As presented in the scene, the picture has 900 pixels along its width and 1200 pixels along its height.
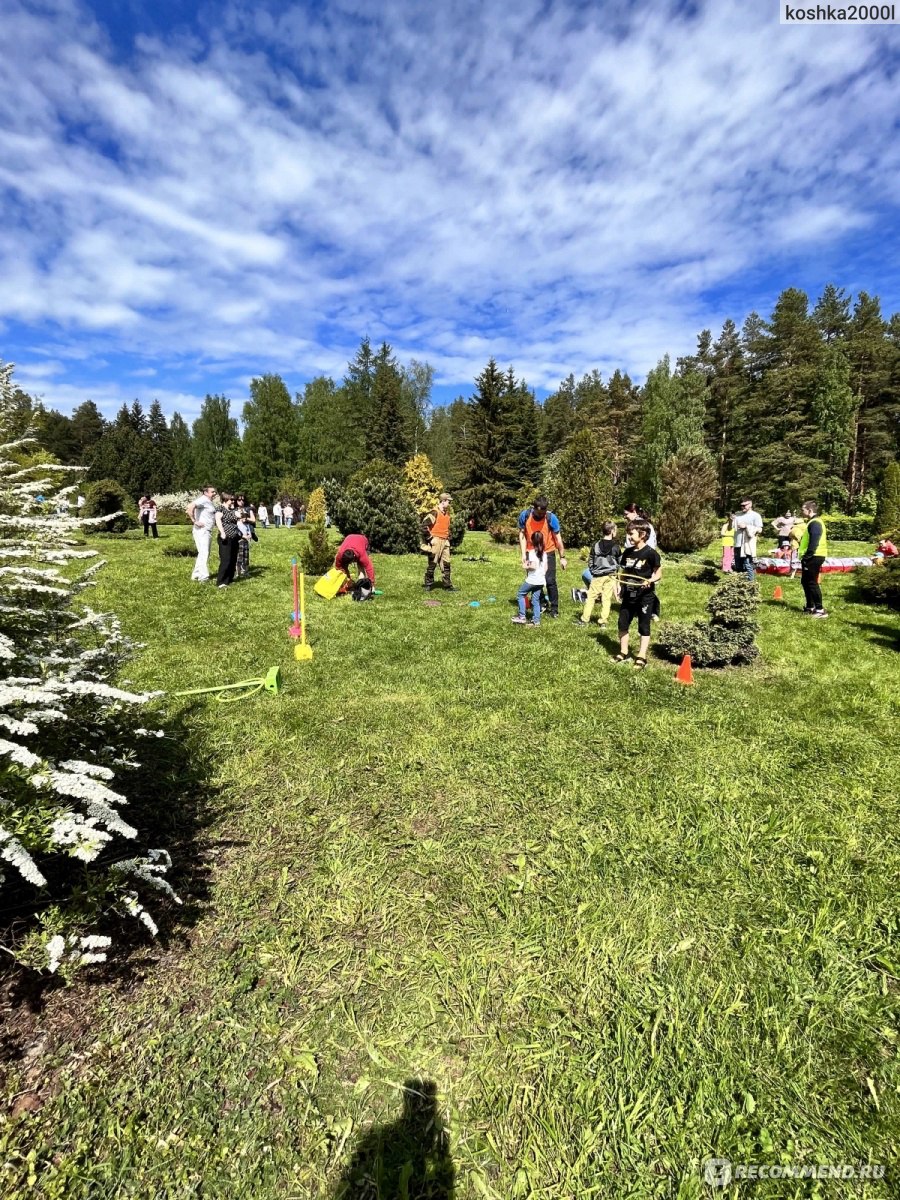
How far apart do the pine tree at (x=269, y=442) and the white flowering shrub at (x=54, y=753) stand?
168 feet

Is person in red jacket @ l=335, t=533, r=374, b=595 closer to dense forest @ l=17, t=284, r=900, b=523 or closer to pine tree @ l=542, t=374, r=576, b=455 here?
dense forest @ l=17, t=284, r=900, b=523

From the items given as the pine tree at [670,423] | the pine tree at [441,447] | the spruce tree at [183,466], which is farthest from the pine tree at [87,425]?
the pine tree at [670,423]

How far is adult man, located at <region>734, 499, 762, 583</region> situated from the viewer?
1346 cm

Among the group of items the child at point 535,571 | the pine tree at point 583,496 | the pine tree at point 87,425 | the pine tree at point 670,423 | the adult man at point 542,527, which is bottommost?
the child at point 535,571

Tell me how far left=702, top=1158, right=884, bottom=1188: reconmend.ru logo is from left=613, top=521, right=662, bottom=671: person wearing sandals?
5674 mm

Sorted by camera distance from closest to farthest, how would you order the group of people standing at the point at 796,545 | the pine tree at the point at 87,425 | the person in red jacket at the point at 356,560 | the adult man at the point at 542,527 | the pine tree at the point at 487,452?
1. the adult man at the point at 542,527
2. the group of people standing at the point at 796,545
3. the person in red jacket at the point at 356,560
4. the pine tree at the point at 487,452
5. the pine tree at the point at 87,425

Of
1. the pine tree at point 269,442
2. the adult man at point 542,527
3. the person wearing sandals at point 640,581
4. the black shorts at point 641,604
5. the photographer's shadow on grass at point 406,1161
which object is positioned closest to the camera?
the photographer's shadow on grass at point 406,1161

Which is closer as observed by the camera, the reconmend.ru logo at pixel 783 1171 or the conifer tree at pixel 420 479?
the reconmend.ru logo at pixel 783 1171

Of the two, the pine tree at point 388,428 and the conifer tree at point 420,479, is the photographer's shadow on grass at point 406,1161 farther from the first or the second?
the pine tree at point 388,428

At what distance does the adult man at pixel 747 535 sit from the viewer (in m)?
13.5

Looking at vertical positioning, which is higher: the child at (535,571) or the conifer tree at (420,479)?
the conifer tree at (420,479)

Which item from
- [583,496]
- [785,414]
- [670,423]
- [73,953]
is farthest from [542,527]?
[785,414]

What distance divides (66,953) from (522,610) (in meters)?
8.16

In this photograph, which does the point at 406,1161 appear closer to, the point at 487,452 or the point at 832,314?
the point at 487,452
